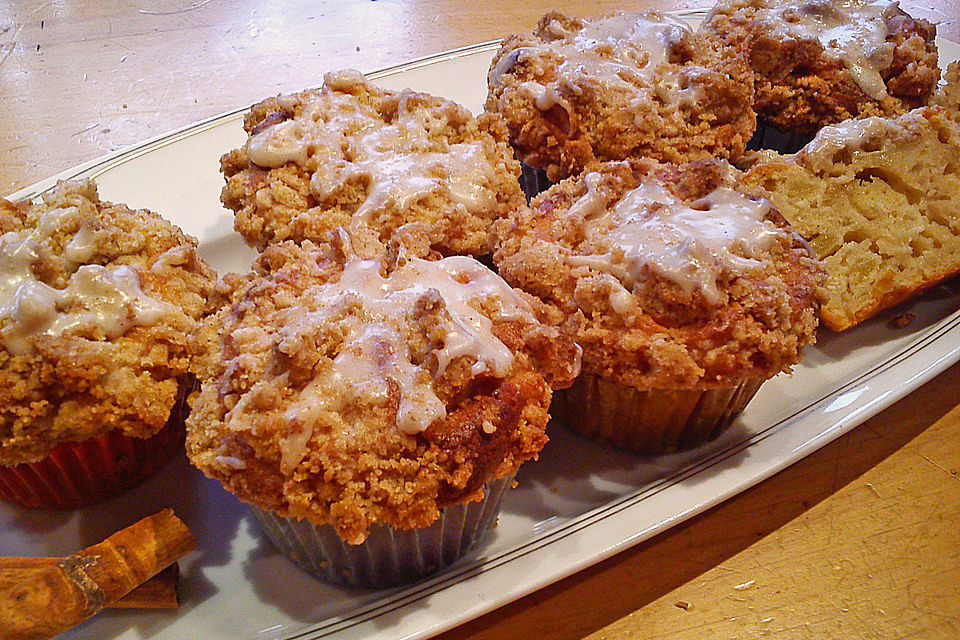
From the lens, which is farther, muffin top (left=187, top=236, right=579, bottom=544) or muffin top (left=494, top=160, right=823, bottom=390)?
muffin top (left=494, top=160, right=823, bottom=390)

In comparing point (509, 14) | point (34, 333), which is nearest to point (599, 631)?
point (34, 333)

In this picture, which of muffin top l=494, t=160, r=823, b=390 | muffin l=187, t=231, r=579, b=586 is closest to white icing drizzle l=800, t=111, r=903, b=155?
muffin top l=494, t=160, r=823, b=390

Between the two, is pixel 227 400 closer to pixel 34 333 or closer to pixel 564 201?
pixel 34 333

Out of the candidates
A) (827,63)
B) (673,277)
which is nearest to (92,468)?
(673,277)

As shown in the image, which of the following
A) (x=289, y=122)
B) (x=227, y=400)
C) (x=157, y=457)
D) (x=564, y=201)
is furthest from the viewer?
(x=289, y=122)

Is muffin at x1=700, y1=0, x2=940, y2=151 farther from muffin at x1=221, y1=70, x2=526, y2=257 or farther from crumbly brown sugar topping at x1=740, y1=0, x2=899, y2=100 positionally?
muffin at x1=221, y1=70, x2=526, y2=257

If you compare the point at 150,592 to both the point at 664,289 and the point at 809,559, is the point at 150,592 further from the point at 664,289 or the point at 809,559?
the point at 809,559

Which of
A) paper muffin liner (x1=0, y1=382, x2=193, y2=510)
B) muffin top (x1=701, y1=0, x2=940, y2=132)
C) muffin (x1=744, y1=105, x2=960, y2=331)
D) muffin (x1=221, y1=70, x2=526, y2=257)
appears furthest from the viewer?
muffin top (x1=701, y1=0, x2=940, y2=132)
